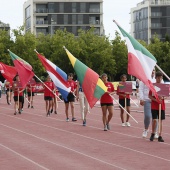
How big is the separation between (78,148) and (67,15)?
11336 cm

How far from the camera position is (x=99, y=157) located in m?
13.9

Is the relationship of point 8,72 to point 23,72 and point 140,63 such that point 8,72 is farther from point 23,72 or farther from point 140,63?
point 140,63

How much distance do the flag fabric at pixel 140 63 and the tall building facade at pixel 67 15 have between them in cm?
11013

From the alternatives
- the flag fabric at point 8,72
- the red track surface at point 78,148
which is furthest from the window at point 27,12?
the red track surface at point 78,148

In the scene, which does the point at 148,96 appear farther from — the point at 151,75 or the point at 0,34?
the point at 0,34

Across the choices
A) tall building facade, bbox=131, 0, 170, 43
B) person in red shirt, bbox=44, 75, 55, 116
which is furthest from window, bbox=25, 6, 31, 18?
person in red shirt, bbox=44, 75, 55, 116

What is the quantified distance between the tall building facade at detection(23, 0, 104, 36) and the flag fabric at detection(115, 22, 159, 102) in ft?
361

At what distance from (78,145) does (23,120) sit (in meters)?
9.72

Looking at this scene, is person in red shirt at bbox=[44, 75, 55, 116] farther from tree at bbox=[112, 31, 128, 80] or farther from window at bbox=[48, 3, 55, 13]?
window at bbox=[48, 3, 55, 13]

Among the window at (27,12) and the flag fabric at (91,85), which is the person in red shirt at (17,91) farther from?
the window at (27,12)

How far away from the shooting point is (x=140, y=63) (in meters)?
16.8

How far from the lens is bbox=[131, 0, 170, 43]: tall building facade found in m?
142

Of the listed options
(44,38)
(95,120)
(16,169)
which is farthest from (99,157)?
(44,38)

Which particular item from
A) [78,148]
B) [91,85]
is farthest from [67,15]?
[78,148]
